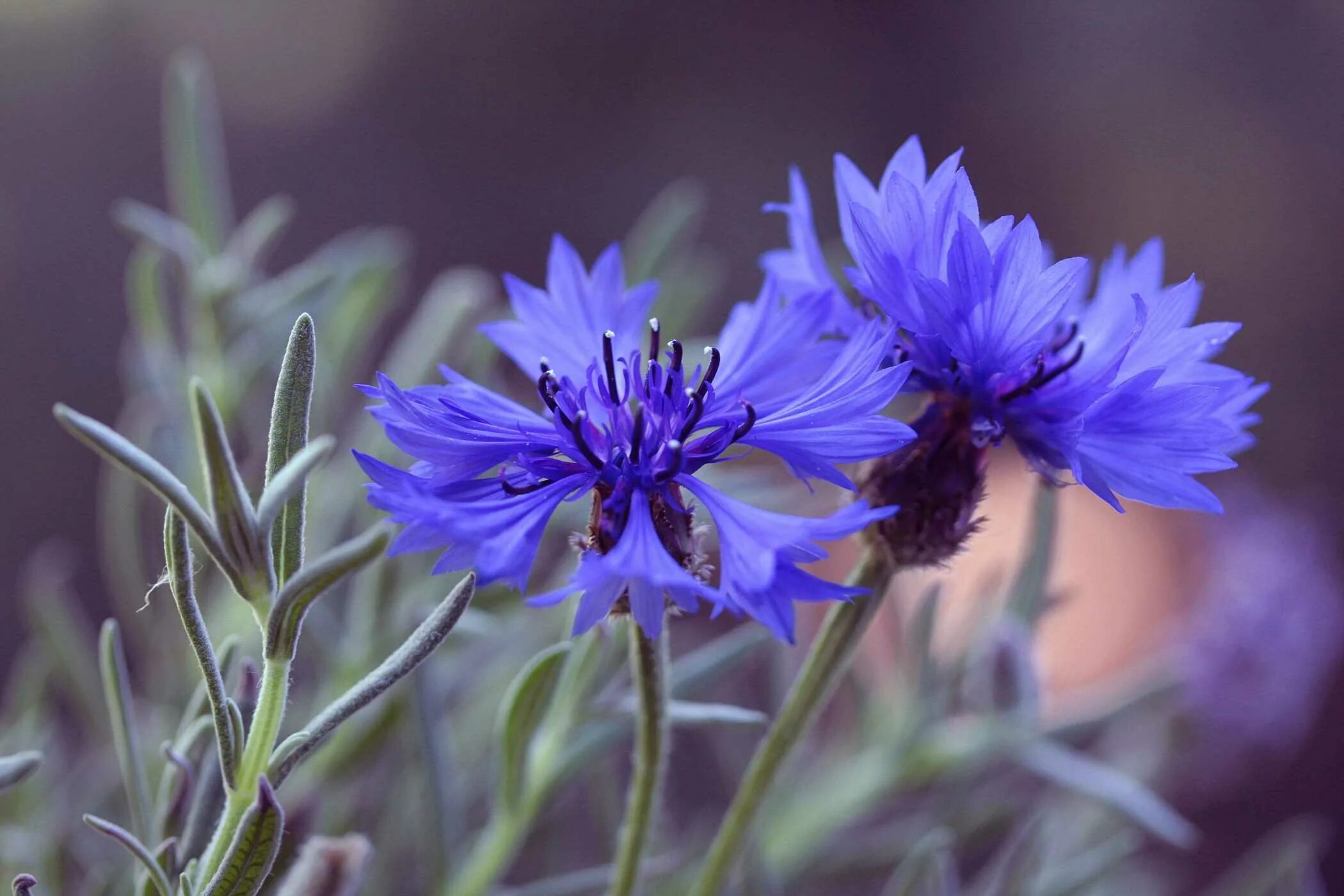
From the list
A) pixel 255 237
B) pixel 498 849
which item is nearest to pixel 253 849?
pixel 498 849

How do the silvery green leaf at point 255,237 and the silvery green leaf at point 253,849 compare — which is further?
the silvery green leaf at point 255,237

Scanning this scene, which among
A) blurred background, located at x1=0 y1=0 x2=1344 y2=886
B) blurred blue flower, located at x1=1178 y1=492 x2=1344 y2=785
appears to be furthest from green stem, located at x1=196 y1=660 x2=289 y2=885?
blurred background, located at x1=0 y1=0 x2=1344 y2=886

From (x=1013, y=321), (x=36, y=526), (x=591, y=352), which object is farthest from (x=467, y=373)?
(x=36, y=526)

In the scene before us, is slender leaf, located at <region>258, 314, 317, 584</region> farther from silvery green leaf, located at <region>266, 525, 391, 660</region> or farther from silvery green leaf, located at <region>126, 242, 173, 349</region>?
silvery green leaf, located at <region>126, 242, 173, 349</region>

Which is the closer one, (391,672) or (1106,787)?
(391,672)

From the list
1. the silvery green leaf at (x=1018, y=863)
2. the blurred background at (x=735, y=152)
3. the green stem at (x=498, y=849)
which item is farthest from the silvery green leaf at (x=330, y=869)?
the blurred background at (x=735, y=152)

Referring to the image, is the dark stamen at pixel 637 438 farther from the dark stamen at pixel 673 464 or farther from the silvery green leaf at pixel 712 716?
the silvery green leaf at pixel 712 716

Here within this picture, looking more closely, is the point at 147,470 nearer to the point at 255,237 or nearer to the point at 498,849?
the point at 498,849
